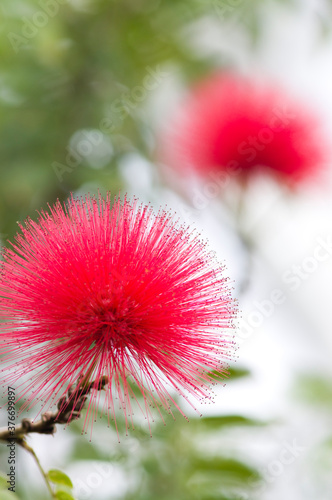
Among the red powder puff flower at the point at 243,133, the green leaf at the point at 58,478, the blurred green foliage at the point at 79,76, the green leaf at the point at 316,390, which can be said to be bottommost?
the green leaf at the point at 58,478

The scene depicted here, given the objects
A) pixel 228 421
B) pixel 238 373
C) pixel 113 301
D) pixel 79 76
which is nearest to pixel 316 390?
pixel 228 421

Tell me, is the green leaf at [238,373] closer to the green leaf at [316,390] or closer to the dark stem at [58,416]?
the dark stem at [58,416]

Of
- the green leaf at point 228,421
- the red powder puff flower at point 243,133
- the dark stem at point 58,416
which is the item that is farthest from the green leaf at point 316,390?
the dark stem at point 58,416

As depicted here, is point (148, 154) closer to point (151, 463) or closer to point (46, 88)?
point (46, 88)

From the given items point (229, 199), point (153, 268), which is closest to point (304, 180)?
point (229, 199)

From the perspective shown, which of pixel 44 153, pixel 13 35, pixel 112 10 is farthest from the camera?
pixel 112 10

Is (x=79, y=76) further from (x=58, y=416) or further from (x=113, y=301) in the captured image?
(x=58, y=416)

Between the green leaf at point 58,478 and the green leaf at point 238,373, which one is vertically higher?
the green leaf at point 238,373
